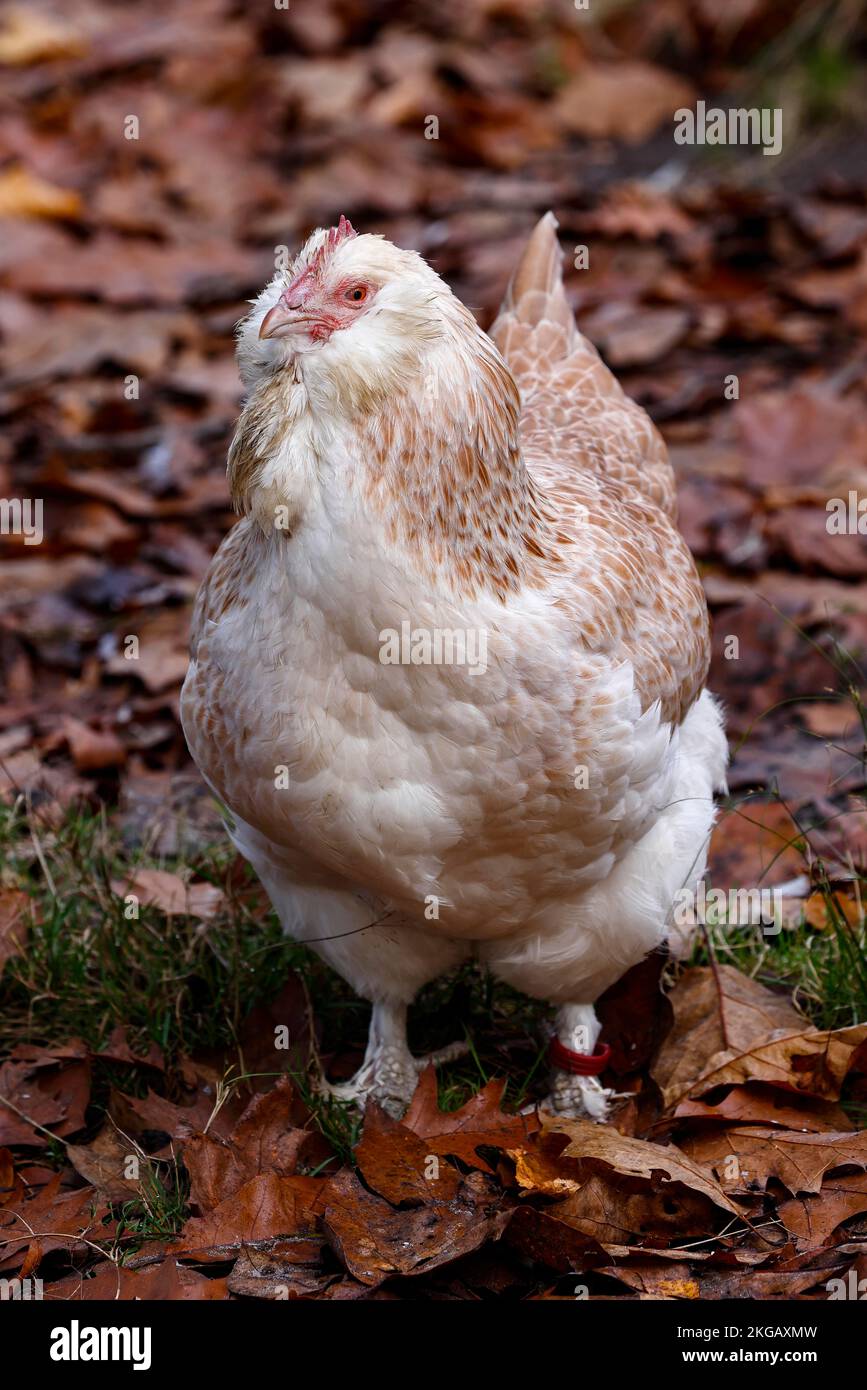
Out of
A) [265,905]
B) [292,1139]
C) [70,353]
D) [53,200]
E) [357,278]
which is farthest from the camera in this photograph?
[53,200]

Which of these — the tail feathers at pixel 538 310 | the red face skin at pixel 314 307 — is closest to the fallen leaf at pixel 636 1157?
the red face skin at pixel 314 307

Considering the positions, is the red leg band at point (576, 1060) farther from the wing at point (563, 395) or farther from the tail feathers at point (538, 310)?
the tail feathers at point (538, 310)

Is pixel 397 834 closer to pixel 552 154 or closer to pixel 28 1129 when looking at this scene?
pixel 28 1129

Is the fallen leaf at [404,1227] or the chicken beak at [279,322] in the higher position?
the chicken beak at [279,322]

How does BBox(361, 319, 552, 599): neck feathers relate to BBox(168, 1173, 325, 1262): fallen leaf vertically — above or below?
above

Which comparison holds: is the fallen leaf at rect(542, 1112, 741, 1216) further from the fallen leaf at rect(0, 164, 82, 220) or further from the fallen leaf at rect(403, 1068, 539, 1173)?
the fallen leaf at rect(0, 164, 82, 220)

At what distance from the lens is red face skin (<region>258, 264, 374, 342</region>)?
2633 mm

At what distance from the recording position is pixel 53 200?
8.19 meters

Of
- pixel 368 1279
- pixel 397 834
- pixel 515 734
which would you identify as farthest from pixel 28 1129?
pixel 515 734

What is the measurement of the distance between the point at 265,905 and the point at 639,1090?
3.48ft

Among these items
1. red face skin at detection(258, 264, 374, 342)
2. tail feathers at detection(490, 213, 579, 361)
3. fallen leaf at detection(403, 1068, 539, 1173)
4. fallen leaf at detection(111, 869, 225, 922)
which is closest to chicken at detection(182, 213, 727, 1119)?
red face skin at detection(258, 264, 374, 342)

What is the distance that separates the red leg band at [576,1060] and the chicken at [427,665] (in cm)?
15

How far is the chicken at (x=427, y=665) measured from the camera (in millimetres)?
2695

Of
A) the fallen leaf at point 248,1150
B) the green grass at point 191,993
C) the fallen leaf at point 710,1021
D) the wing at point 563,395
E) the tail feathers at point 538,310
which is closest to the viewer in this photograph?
the fallen leaf at point 248,1150
